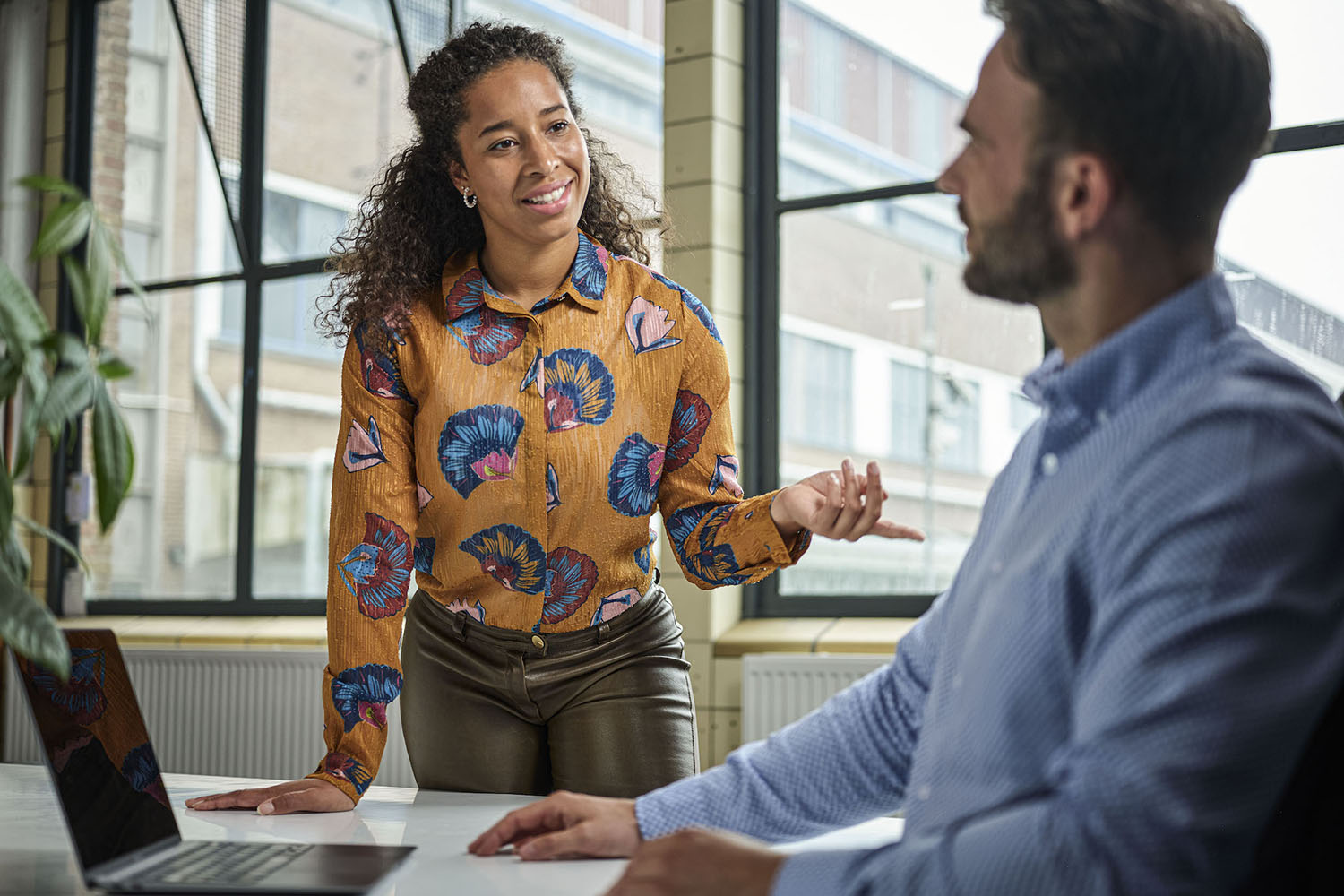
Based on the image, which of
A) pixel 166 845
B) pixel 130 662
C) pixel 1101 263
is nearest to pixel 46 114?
pixel 130 662

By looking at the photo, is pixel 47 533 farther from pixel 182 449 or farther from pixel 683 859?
pixel 182 449

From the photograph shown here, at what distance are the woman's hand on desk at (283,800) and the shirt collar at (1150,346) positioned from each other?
2.97 feet

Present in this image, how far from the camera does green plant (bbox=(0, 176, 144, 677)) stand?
766 millimetres

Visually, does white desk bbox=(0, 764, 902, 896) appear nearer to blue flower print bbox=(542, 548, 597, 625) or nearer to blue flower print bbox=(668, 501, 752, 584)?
blue flower print bbox=(542, 548, 597, 625)

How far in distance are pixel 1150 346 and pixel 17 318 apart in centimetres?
72

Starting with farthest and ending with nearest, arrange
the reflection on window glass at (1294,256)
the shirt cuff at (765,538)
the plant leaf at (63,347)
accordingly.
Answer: the reflection on window glass at (1294,256) < the shirt cuff at (765,538) < the plant leaf at (63,347)

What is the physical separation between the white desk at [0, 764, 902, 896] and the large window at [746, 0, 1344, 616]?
8.72ft

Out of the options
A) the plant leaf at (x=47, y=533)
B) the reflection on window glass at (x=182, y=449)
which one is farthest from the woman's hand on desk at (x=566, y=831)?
the reflection on window glass at (x=182, y=449)

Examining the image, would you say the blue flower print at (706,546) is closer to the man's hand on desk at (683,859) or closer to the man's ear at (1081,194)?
the man's hand on desk at (683,859)

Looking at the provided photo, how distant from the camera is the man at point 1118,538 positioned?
68cm

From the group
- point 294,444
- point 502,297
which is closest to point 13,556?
point 502,297

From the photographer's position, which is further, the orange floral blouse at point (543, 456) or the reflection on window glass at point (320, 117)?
the reflection on window glass at point (320, 117)

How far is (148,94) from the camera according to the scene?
5578 millimetres

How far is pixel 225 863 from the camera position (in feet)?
3.46
